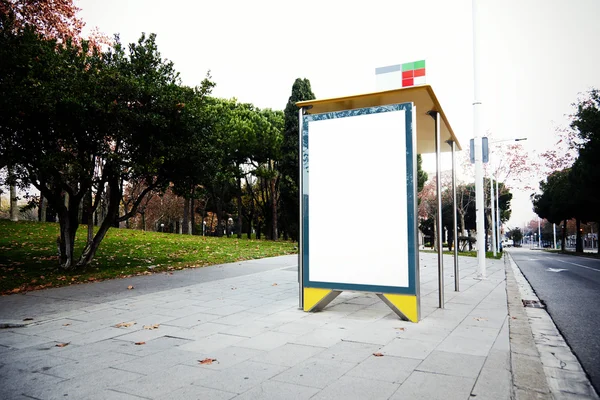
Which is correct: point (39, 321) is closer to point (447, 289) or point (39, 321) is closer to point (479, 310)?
point (479, 310)

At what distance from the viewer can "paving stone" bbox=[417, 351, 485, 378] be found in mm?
3652

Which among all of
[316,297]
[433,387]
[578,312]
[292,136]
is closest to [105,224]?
[316,297]

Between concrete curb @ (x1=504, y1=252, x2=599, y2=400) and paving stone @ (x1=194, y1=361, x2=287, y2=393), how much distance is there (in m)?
2.04

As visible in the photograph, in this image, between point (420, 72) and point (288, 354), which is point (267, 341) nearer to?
point (288, 354)

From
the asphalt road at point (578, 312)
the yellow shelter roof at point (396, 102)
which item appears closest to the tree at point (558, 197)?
the asphalt road at point (578, 312)

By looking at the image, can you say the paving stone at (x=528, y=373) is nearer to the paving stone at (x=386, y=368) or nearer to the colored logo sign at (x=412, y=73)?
the paving stone at (x=386, y=368)

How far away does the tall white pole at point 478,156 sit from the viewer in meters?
10.9

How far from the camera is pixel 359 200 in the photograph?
616 centimetres

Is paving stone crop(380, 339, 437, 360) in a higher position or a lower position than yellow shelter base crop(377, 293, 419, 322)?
lower

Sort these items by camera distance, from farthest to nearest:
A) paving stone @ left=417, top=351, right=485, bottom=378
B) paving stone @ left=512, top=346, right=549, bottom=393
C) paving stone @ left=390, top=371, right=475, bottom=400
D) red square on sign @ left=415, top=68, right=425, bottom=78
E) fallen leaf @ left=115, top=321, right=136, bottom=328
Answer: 1. red square on sign @ left=415, top=68, right=425, bottom=78
2. fallen leaf @ left=115, top=321, right=136, bottom=328
3. paving stone @ left=417, top=351, right=485, bottom=378
4. paving stone @ left=512, top=346, right=549, bottom=393
5. paving stone @ left=390, top=371, right=475, bottom=400

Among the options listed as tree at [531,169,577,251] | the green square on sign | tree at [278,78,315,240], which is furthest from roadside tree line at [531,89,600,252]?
the green square on sign

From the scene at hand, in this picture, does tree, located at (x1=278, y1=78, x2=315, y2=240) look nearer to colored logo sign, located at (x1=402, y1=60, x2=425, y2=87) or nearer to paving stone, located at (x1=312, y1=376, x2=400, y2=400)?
colored logo sign, located at (x1=402, y1=60, x2=425, y2=87)

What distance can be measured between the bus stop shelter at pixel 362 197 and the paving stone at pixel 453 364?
4.94ft

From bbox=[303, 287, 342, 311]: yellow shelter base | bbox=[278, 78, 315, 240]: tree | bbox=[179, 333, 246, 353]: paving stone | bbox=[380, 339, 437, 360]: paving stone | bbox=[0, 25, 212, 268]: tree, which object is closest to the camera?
bbox=[380, 339, 437, 360]: paving stone
